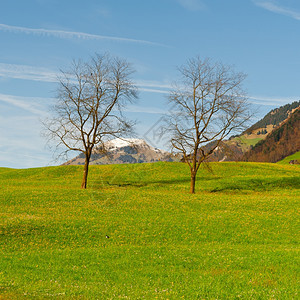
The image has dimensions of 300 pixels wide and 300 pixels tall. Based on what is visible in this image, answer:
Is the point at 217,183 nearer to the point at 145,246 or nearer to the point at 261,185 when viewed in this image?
the point at 261,185

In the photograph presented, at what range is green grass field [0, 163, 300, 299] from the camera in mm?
15078

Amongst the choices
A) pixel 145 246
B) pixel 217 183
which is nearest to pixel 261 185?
pixel 217 183

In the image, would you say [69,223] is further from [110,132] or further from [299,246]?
[110,132]

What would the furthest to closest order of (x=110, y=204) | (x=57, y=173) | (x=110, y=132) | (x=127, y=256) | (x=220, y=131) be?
(x=57, y=173) → (x=110, y=132) → (x=220, y=131) → (x=110, y=204) → (x=127, y=256)

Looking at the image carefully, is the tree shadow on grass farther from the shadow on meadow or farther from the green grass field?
the green grass field

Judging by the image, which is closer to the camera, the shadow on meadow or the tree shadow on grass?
the tree shadow on grass

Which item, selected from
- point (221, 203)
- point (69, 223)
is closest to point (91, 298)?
point (69, 223)

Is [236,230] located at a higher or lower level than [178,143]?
lower

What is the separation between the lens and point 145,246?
2358 centimetres

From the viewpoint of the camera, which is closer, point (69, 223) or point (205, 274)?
point (205, 274)

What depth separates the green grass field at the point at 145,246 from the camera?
15078 millimetres

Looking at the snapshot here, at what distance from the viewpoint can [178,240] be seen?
25.4m

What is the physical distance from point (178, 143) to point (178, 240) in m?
25.1

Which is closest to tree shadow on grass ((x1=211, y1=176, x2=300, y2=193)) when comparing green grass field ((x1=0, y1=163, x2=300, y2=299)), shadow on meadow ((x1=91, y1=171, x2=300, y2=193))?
shadow on meadow ((x1=91, y1=171, x2=300, y2=193))
